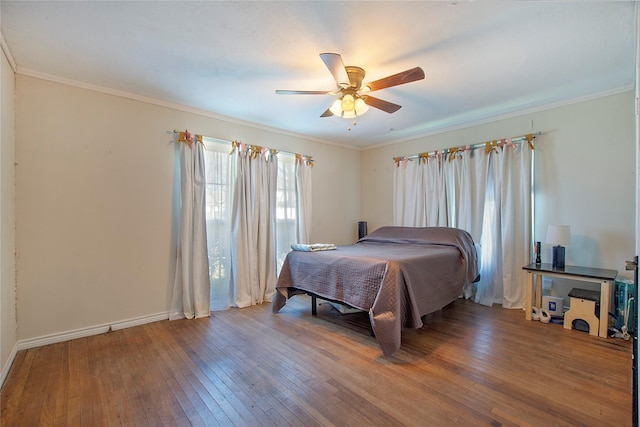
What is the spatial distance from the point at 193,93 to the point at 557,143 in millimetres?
4240

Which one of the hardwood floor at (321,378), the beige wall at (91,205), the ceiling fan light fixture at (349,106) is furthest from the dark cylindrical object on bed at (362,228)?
the beige wall at (91,205)

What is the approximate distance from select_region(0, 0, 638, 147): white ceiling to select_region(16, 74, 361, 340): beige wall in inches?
11.9

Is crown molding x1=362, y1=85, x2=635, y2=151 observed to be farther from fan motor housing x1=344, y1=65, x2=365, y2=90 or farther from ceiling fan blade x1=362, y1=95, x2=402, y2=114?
fan motor housing x1=344, y1=65, x2=365, y2=90

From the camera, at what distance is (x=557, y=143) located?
342 centimetres

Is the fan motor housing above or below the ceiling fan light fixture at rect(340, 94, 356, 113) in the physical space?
above

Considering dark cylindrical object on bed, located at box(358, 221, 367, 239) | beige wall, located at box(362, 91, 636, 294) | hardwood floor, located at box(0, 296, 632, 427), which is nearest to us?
hardwood floor, located at box(0, 296, 632, 427)

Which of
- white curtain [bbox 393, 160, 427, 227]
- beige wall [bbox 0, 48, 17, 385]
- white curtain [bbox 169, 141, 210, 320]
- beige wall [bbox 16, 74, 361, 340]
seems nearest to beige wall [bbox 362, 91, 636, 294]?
white curtain [bbox 393, 160, 427, 227]

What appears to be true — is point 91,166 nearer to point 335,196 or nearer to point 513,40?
point 335,196

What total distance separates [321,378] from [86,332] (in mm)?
2440

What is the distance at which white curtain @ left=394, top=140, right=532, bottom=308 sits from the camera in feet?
11.8

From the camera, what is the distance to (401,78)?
2.20m

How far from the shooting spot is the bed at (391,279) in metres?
2.38

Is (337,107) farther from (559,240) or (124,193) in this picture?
(559,240)

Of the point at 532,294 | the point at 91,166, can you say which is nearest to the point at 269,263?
the point at 91,166
